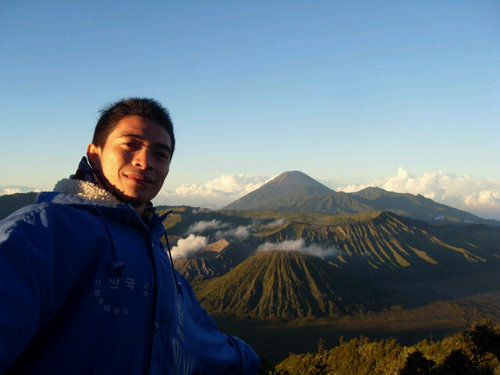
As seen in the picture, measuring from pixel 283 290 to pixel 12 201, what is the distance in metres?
136

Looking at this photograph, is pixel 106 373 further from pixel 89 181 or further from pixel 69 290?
pixel 89 181

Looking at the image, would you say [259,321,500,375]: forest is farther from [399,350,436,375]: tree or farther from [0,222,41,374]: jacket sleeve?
[0,222,41,374]: jacket sleeve

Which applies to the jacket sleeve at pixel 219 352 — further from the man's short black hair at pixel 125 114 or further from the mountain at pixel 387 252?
the mountain at pixel 387 252

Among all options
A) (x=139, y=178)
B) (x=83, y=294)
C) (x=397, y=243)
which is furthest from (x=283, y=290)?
(x=83, y=294)

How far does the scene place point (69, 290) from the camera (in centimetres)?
112

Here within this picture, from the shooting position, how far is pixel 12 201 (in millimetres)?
147875

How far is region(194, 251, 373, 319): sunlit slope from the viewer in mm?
94688

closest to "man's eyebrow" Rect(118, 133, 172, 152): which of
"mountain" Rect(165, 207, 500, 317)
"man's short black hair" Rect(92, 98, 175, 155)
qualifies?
"man's short black hair" Rect(92, 98, 175, 155)

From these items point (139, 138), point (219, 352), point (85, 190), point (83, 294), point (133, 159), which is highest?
point (139, 138)

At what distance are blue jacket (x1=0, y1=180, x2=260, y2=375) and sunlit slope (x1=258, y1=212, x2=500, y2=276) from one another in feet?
477

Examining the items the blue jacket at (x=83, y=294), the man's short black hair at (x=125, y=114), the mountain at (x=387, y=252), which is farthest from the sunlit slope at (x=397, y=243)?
the blue jacket at (x=83, y=294)

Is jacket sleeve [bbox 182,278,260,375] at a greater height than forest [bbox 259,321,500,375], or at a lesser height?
greater

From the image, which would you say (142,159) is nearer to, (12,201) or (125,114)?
(125,114)

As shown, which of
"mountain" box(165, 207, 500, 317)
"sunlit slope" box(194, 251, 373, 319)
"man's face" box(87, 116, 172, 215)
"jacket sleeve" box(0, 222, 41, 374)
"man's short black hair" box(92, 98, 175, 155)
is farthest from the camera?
"mountain" box(165, 207, 500, 317)
